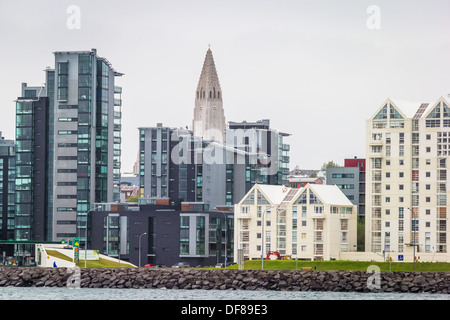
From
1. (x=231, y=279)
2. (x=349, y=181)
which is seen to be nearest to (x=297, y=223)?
(x=231, y=279)

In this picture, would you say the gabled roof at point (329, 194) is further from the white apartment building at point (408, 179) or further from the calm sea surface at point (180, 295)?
the calm sea surface at point (180, 295)

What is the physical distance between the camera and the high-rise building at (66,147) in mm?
179750

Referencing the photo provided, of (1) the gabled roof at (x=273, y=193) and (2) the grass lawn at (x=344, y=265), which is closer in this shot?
(2) the grass lawn at (x=344, y=265)

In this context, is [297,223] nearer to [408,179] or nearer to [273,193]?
[273,193]

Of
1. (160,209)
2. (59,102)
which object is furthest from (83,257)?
(59,102)

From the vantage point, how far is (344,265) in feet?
461

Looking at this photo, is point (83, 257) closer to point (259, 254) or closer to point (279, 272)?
point (259, 254)

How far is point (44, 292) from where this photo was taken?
371 ft

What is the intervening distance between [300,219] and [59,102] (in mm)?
51466

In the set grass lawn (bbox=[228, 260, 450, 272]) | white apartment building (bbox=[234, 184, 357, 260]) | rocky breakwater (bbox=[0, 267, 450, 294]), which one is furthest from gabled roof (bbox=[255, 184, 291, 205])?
rocky breakwater (bbox=[0, 267, 450, 294])

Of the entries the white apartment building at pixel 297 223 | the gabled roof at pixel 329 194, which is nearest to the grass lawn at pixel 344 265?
the white apartment building at pixel 297 223

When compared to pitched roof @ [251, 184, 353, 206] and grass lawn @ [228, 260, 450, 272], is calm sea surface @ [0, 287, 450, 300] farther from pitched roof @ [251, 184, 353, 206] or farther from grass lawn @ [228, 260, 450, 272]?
pitched roof @ [251, 184, 353, 206]

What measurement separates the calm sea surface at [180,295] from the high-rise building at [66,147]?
60975 millimetres

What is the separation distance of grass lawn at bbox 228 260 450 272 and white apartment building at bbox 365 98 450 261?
6.65 m
